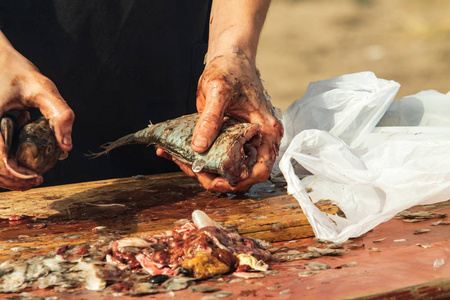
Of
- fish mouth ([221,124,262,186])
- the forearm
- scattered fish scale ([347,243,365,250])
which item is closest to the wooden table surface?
scattered fish scale ([347,243,365,250])

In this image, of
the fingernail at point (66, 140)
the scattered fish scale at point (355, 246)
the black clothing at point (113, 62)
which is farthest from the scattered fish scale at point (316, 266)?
the black clothing at point (113, 62)

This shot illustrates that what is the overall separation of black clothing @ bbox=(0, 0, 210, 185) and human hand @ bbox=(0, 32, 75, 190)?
1085 mm

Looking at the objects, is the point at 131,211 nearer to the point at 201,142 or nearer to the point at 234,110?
the point at 201,142

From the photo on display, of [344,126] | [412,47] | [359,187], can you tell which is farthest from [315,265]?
[412,47]

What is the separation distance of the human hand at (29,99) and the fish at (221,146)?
1.63 feet

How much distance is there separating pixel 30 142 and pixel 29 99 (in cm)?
18

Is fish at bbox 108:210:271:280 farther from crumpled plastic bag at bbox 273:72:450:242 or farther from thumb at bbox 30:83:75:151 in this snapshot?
thumb at bbox 30:83:75:151

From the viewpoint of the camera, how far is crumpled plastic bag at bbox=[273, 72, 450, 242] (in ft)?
6.19

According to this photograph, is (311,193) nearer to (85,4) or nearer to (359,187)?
(359,187)

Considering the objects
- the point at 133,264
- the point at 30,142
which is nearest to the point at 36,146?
the point at 30,142

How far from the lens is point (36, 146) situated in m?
1.83

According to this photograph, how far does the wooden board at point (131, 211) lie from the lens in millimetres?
1806

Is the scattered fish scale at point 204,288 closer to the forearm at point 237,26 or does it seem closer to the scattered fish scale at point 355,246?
the scattered fish scale at point 355,246

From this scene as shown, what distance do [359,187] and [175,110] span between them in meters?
1.58
